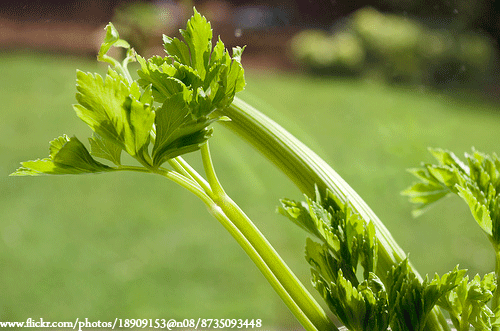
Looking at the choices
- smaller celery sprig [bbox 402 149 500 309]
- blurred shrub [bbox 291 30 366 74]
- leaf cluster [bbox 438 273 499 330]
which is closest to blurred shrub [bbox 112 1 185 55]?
blurred shrub [bbox 291 30 366 74]

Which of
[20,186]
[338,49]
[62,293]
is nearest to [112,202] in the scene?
[20,186]

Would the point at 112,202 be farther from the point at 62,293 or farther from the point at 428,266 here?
the point at 428,266

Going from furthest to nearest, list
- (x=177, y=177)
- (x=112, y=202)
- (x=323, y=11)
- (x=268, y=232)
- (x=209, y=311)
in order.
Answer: (x=323, y=11), (x=112, y=202), (x=268, y=232), (x=209, y=311), (x=177, y=177)

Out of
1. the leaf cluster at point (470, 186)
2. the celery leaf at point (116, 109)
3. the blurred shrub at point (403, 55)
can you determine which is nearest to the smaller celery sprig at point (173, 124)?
the celery leaf at point (116, 109)

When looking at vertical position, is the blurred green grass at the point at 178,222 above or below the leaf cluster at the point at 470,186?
above

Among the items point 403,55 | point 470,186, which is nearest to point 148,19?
point 403,55

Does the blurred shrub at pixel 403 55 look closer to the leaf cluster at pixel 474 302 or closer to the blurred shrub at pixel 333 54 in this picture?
the blurred shrub at pixel 333 54
